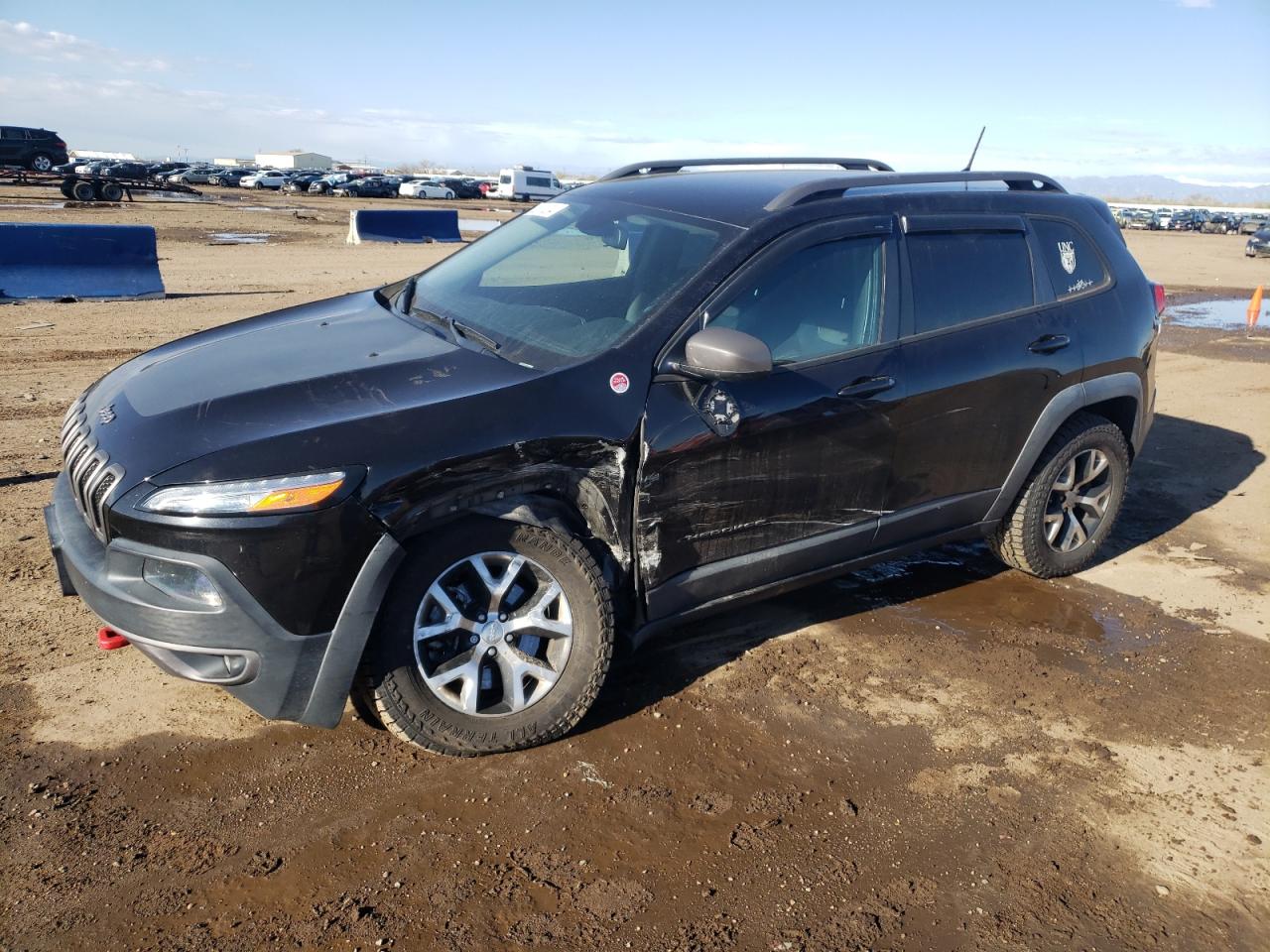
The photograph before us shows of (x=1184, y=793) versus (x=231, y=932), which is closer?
(x=231, y=932)

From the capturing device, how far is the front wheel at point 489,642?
304 cm

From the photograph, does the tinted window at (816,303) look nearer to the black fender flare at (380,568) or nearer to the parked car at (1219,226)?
the black fender flare at (380,568)

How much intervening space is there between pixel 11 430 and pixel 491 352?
15.9 ft

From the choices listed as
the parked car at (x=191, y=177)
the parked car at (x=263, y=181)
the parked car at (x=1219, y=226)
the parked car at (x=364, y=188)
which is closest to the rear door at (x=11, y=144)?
the parked car at (x=191, y=177)

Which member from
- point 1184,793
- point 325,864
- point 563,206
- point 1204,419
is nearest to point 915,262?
point 563,206

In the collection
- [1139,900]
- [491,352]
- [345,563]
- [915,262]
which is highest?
[915,262]

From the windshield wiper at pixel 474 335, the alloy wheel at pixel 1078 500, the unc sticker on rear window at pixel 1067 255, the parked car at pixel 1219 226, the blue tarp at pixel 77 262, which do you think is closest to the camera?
the windshield wiper at pixel 474 335

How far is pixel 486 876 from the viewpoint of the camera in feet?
9.04

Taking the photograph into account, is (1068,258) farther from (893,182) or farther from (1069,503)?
(1069,503)

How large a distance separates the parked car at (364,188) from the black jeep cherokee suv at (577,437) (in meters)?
54.7

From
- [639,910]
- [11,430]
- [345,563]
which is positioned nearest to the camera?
[639,910]

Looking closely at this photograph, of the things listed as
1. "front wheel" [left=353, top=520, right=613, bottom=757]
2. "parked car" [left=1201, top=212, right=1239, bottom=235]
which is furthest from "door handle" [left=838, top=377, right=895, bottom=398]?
"parked car" [left=1201, top=212, right=1239, bottom=235]

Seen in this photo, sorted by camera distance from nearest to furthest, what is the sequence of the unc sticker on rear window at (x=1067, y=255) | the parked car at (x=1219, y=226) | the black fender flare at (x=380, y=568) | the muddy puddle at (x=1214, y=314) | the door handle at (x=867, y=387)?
the black fender flare at (x=380, y=568), the door handle at (x=867, y=387), the unc sticker on rear window at (x=1067, y=255), the muddy puddle at (x=1214, y=314), the parked car at (x=1219, y=226)

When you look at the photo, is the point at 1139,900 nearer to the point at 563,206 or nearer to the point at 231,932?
the point at 231,932
